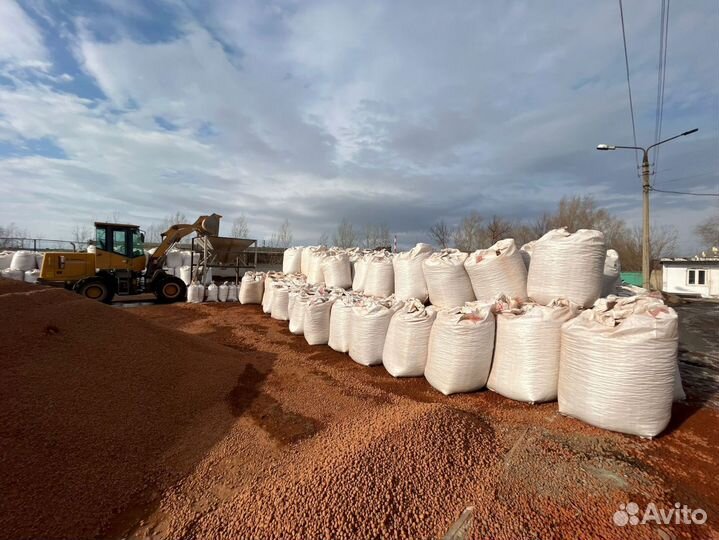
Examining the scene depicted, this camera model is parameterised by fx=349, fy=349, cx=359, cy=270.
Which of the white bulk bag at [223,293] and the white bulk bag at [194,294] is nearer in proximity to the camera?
the white bulk bag at [194,294]

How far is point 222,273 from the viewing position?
13.6 m

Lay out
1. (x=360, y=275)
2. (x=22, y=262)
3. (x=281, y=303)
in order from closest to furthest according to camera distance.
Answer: (x=360, y=275) → (x=281, y=303) → (x=22, y=262)

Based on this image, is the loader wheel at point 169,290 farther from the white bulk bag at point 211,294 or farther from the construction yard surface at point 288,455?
the construction yard surface at point 288,455

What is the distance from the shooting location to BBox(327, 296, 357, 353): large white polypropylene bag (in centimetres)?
454

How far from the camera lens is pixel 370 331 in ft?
13.2

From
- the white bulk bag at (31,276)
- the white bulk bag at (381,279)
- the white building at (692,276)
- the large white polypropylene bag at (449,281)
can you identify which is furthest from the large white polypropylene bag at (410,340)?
the white building at (692,276)

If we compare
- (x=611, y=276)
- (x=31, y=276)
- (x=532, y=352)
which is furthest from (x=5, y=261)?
(x=611, y=276)

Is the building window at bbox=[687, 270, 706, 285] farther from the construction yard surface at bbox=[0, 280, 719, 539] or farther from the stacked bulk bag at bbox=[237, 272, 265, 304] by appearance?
the stacked bulk bag at bbox=[237, 272, 265, 304]

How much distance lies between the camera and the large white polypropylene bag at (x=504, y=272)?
12.0ft

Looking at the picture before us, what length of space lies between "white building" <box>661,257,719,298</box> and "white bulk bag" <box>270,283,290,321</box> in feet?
69.0

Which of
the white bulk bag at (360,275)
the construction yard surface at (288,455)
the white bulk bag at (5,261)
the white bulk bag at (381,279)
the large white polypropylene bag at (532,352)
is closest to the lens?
the construction yard surface at (288,455)

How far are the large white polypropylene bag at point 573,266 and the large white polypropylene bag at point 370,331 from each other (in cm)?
163

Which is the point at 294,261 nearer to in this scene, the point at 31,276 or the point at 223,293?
the point at 223,293

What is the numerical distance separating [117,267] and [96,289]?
2.38ft
